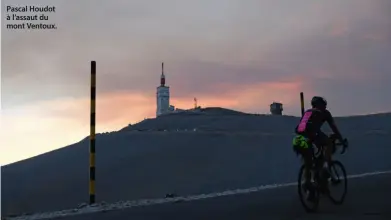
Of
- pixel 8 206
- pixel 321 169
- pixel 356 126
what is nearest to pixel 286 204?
pixel 321 169

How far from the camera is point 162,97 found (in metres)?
64.4

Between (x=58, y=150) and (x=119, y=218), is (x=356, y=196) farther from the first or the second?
(x=58, y=150)

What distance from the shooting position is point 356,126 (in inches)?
1768

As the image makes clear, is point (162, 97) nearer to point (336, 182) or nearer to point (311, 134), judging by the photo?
point (336, 182)

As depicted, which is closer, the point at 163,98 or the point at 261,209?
the point at 261,209

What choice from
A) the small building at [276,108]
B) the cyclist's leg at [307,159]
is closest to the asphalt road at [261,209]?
the cyclist's leg at [307,159]

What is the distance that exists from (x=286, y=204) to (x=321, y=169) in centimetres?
77

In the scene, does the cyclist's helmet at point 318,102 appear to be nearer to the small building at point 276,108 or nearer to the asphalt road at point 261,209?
the asphalt road at point 261,209

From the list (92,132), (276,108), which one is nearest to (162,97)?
(276,108)

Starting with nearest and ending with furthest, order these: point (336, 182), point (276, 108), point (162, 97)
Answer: point (336, 182)
point (276, 108)
point (162, 97)

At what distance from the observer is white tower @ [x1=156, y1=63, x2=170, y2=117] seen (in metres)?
62.1

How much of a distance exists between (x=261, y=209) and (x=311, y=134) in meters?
1.23

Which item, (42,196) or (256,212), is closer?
(256,212)

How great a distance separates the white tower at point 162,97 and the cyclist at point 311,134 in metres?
51.8
